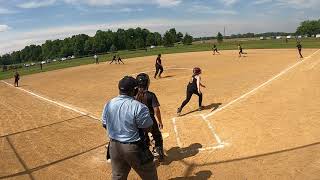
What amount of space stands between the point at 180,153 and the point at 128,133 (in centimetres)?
413

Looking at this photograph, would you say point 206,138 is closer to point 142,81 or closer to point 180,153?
point 180,153

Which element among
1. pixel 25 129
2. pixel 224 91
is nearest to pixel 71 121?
pixel 25 129

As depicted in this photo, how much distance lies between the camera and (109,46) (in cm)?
13862

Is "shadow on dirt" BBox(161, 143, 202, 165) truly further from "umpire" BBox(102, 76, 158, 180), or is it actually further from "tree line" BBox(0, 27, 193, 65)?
"tree line" BBox(0, 27, 193, 65)

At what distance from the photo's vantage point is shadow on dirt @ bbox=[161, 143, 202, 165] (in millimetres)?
9025

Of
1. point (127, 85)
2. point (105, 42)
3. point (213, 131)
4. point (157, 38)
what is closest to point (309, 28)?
point (157, 38)

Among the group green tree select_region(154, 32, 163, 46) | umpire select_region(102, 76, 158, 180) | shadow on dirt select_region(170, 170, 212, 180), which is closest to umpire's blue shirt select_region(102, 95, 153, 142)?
umpire select_region(102, 76, 158, 180)

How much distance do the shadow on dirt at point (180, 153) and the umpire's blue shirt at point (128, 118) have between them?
3414 millimetres

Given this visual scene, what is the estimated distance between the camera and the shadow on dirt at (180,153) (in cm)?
902

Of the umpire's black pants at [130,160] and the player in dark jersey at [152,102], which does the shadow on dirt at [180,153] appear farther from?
the umpire's black pants at [130,160]

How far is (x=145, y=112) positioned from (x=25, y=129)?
9531 mm

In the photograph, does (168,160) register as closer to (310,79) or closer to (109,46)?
(310,79)

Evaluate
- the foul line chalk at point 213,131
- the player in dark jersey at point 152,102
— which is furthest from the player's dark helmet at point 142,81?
the foul line chalk at point 213,131

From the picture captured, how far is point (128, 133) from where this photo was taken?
5504 millimetres
